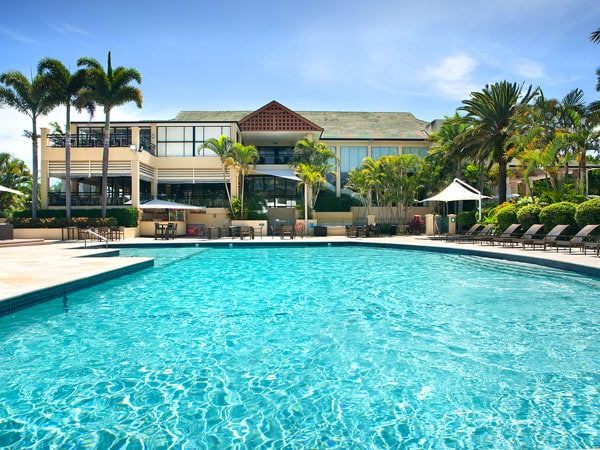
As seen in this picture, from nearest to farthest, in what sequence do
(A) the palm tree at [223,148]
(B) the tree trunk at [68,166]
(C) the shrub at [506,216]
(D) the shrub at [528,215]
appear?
(D) the shrub at [528,215], (C) the shrub at [506,216], (B) the tree trunk at [68,166], (A) the palm tree at [223,148]

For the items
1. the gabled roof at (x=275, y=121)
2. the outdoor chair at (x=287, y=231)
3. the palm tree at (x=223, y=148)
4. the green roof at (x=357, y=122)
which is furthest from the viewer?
the green roof at (x=357, y=122)

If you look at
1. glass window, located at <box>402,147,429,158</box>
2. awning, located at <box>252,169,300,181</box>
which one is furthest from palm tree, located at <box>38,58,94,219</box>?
glass window, located at <box>402,147,429,158</box>

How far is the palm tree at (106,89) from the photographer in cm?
2453

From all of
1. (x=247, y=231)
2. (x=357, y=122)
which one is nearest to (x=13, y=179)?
(x=247, y=231)

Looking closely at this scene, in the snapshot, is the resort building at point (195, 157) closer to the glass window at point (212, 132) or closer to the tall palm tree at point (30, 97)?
the glass window at point (212, 132)

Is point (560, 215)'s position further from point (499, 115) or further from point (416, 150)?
point (416, 150)

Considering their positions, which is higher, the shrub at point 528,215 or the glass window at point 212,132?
the glass window at point 212,132

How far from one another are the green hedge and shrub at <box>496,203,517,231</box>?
20558 millimetres

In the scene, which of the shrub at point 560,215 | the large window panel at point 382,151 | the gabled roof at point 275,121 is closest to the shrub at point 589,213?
the shrub at point 560,215

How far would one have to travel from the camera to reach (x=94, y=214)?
25.7 metres

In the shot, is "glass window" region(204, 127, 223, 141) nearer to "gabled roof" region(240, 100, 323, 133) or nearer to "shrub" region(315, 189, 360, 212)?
"gabled roof" region(240, 100, 323, 133)

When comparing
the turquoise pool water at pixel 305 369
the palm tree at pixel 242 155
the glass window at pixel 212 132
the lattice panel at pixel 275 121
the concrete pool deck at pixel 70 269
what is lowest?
the turquoise pool water at pixel 305 369

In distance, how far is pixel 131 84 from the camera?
82.7ft

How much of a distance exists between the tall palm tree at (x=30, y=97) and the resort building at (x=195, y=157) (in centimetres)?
179
